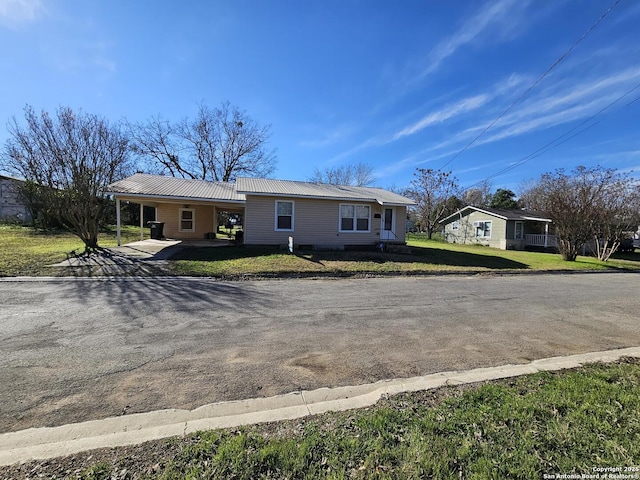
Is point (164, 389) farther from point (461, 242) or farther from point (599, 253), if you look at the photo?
point (461, 242)

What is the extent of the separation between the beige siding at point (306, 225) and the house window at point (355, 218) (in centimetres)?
22

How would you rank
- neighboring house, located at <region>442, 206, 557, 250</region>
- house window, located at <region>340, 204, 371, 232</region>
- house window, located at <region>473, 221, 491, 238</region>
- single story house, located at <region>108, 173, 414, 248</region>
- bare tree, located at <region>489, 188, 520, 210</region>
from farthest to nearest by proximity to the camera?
bare tree, located at <region>489, 188, 520, 210</region> < house window, located at <region>473, 221, 491, 238</region> < neighboring house, located at <region>442, 206, 557, 250</region> < house window, located at <region>340, 204, 371, 232</region> < single story house, located at <region>108, 173, 414, 248</region>

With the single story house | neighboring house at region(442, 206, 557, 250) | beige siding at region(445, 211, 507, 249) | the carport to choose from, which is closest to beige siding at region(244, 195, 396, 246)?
the single story house

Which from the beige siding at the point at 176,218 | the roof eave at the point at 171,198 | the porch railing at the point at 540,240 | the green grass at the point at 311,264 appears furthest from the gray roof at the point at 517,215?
the beige siding at the point at 176,218

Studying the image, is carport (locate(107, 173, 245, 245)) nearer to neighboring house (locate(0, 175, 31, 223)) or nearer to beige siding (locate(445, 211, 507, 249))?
neighboring house (locate(0, 175, 31, 223))

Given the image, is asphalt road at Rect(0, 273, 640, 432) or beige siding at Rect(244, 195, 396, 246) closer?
asphalt road at Rect(0, 273, 640, 432)

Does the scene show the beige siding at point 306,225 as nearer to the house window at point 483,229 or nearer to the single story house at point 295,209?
the single story house at point 295,209

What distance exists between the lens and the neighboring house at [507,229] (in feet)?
79.7

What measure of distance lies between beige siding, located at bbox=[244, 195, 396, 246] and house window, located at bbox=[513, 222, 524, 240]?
1600 centimetres

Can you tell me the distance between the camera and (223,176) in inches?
1302

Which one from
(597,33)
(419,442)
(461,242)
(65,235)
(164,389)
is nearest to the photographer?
(419,442)

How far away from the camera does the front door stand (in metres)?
16.5

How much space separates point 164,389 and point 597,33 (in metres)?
15.1

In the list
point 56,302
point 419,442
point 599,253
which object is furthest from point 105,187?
point 599,253
